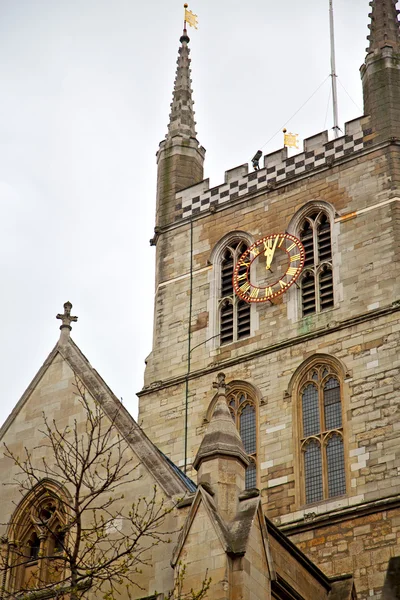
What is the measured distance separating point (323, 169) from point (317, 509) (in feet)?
32.9

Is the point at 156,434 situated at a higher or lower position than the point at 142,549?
higher

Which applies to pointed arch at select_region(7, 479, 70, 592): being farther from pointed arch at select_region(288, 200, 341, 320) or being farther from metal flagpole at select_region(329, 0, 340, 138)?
metal flagpole at select_region(329, 0, 340, 138)

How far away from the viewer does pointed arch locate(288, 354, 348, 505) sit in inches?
1305

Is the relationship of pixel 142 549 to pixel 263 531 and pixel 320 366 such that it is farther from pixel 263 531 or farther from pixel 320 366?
pixel 320 366

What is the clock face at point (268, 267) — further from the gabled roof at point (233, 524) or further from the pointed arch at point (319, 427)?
the gabled roof at point (233, 524)

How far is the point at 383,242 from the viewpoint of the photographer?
35.9 metres

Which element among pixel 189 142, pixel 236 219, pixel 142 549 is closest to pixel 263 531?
pixel 142 549

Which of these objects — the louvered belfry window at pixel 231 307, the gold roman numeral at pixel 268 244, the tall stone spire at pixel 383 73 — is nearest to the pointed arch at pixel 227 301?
the louvered belfry window at pixel 231 307

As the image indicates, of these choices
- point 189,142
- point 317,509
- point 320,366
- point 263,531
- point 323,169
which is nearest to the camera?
point 263,531

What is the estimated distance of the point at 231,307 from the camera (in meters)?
37.9

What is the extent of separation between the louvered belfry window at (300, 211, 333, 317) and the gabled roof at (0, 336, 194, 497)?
11.8 meters

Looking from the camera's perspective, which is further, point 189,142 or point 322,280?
point 189,142

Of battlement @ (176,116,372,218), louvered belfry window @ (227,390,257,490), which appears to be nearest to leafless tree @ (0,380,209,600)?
louvered belfry window @ (227,390,257,490)

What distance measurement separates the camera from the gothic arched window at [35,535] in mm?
22969
